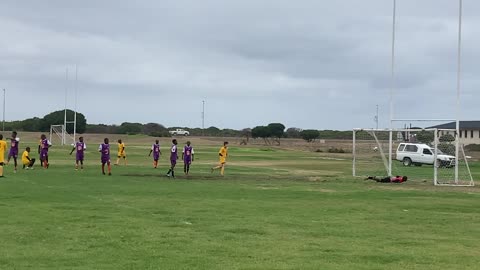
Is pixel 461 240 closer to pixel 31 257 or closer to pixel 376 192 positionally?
pixel 31 257

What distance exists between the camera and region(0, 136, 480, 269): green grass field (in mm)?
9630

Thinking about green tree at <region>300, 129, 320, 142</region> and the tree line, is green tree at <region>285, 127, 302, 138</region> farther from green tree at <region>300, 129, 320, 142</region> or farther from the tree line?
green tree at <region>300, 129, 320, 142</region>

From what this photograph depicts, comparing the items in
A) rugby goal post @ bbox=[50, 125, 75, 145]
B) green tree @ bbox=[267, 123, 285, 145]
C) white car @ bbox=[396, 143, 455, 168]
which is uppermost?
green tree @ bbox=[267, 123, 285, 145]

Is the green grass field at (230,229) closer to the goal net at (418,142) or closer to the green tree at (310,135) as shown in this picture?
the goal net at (418,142)

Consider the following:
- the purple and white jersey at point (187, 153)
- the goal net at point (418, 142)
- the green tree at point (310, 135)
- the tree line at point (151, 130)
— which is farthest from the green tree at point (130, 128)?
the purple and white jersey at point (187, 153)

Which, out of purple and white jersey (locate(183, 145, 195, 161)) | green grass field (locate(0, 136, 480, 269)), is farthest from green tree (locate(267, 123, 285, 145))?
green grass field (locate(0, 136, 480, 269))

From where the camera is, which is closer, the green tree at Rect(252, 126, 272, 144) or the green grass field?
the green grass field

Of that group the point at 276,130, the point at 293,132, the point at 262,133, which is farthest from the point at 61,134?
the point at 293,132

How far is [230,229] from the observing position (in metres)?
12.8

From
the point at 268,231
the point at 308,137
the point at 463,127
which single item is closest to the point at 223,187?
the point at 268,231

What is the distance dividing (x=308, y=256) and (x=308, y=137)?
127 meters

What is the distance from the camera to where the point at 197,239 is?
37.7 feet

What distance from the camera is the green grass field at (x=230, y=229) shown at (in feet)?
31.6

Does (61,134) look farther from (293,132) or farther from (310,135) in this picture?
(293,132)
